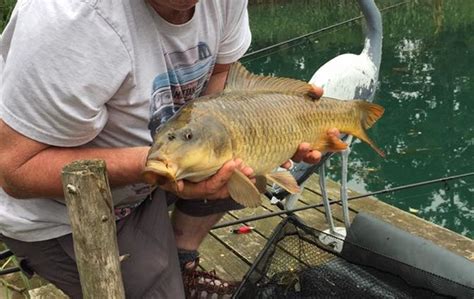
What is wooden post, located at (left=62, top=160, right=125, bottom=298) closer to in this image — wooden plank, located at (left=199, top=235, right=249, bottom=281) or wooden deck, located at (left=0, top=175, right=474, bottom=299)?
wooden deck, located at (left=0, top=175, right=474, bottom=299)

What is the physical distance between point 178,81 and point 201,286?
30.1 inches

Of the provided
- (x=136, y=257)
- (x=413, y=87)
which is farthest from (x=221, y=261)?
(x=413, y=87)

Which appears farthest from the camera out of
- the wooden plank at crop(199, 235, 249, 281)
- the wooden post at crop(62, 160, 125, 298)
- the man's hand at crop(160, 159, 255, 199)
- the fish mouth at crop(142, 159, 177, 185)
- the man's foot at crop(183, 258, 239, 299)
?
the wooden plank at crop(199, 235, 249, 281)

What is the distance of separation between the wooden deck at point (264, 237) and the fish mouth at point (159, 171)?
58.8 inches

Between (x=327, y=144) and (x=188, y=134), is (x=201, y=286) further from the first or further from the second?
(x=188, y=134)

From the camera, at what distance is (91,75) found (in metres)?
1.58

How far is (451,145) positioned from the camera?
6.12 meters

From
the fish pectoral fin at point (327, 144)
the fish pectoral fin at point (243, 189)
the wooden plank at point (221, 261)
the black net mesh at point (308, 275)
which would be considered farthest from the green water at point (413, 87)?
the fish pectoral fin at point (243, 189)

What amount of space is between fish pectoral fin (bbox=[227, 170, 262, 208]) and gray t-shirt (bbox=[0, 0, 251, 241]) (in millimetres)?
380

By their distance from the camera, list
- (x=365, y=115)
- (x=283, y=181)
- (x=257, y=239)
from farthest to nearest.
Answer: (x=257, y=239) < (x=365, y=115) < (x=283, y=181)

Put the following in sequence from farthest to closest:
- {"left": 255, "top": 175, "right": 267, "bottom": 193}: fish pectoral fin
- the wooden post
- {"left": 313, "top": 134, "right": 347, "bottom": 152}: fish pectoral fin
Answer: {"left": 313, "top": 134, "right": 347, "bottom": 152}: fish pectoral fin, {"left": 255, "top": 175, "right": 267, "bottom": 193}: fish pectoral fin, the wooden post

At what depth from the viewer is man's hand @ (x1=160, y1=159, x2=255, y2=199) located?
1504 millimetres

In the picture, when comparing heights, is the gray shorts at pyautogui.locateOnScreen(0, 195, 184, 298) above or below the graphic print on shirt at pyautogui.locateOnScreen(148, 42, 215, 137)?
below

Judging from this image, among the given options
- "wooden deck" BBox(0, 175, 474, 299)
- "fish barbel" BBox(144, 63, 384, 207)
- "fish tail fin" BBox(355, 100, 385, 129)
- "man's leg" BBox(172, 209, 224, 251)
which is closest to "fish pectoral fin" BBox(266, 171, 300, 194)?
"fish barbel" BBox(144, 63, 384, 207)
